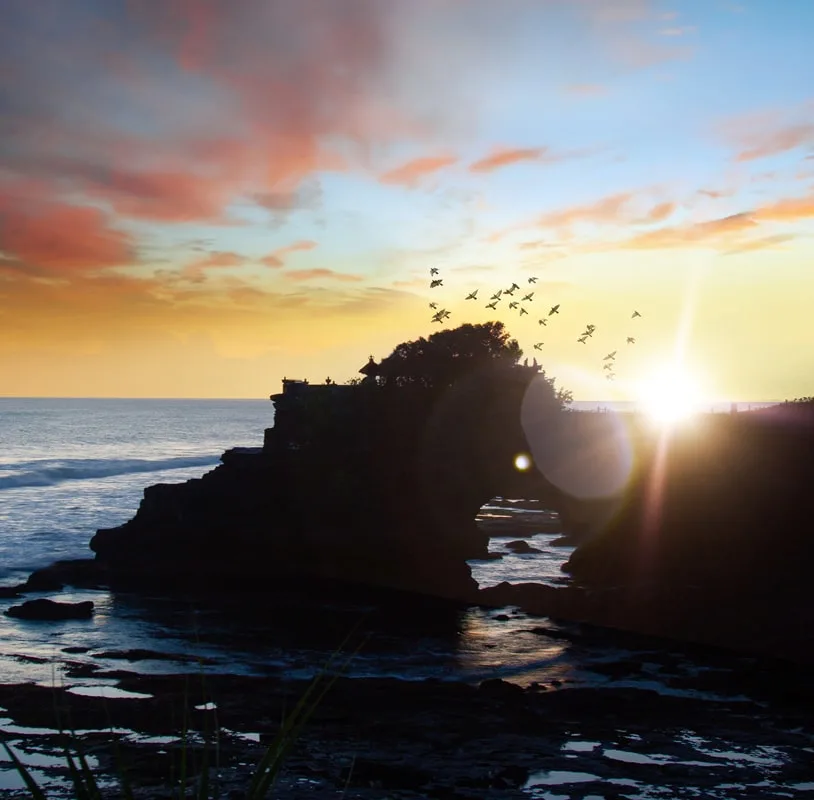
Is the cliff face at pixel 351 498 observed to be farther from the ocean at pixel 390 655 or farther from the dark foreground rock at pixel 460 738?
the dark foreground rock at pixel 460 738

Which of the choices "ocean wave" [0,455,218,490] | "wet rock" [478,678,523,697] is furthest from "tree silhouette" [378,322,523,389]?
"ocean wave" [0,455,218,490]

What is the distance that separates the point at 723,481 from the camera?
42719mm

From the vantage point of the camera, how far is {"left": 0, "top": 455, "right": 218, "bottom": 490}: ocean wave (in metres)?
96.8

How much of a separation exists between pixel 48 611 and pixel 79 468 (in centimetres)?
7602

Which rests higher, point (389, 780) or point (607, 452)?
point (607, 452)

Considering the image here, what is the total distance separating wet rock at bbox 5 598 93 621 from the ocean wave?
57857 mm

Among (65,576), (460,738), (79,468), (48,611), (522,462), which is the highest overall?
(522,462)

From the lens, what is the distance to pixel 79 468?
109 metres

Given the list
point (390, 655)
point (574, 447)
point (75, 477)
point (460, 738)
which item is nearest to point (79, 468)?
point (75, 477)

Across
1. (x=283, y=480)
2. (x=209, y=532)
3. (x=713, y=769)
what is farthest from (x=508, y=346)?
(x=713, y=769)

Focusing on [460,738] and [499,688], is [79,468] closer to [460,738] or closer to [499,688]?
[499,688]

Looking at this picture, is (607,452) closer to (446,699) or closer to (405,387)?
(405,387)

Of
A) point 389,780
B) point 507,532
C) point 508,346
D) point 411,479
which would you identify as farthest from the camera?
point 507,532

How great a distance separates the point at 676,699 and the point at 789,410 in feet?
101
